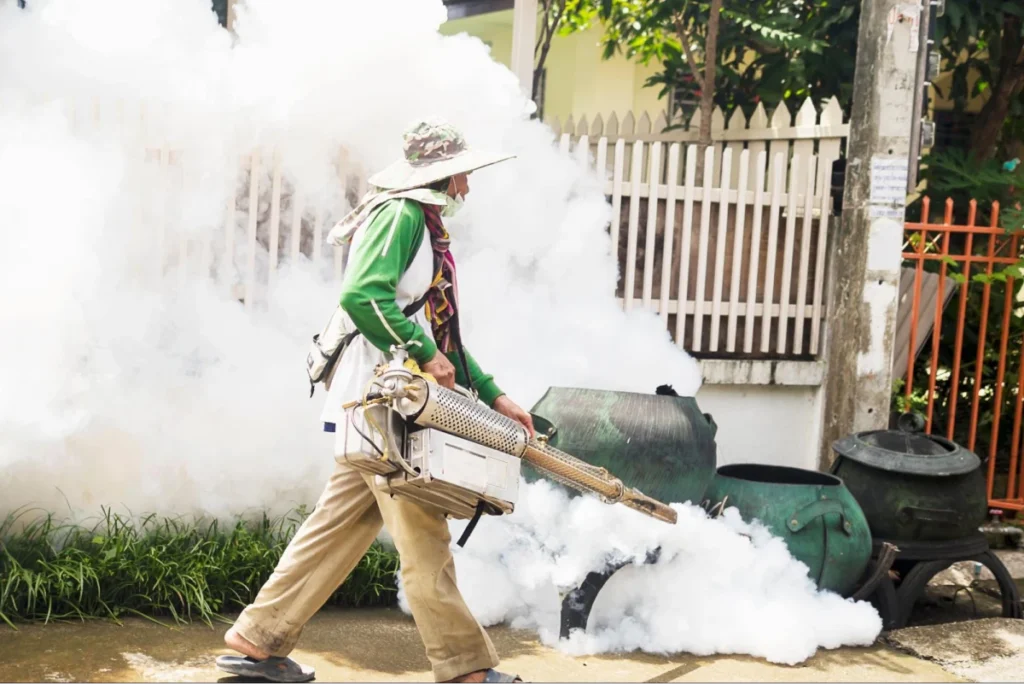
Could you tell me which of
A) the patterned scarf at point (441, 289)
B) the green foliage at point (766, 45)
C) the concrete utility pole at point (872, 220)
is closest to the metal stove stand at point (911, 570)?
the concrete utility pole at point (872, 220)

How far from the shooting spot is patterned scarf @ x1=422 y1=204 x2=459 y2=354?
157 inches

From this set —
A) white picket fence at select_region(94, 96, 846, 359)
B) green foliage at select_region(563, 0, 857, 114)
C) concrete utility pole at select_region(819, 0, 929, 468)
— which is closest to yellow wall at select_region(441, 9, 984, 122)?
green foliage at select_region(563, 0, 857, 114)

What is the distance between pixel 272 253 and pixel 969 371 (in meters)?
4.88

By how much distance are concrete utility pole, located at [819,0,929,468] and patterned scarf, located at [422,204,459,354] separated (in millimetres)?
3251

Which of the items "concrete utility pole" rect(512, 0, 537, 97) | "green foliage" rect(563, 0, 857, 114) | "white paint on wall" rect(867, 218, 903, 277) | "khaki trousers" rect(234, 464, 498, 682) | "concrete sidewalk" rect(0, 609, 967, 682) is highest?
"green foliage" rect(563, 0, 857, 114)

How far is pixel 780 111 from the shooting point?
723cm

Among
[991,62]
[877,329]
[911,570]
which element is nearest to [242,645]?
[911,570]

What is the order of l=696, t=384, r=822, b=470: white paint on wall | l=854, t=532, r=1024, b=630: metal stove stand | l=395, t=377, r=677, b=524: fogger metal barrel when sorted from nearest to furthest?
l=395, t=377, r=677, b=524: fogger metal barrel
l=854, t=532, r=1024, b=630: metal stove stand
l=696, t=384, r=822, b=470: white paint on wall

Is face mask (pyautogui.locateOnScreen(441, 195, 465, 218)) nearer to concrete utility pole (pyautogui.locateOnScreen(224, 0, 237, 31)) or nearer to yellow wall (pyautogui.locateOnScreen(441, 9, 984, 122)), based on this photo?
concrete utility pole (pyautogui.locateOnScreen(224, 0, 237, 31))

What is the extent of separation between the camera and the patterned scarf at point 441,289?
3.99 m

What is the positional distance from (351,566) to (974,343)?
17.4 ft

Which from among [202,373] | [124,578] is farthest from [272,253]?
[124,578]

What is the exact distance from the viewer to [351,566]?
4145 mm

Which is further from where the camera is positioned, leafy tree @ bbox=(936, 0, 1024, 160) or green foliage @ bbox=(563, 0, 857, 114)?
green foliage @ bbox=(563, 0, 857, 114)
